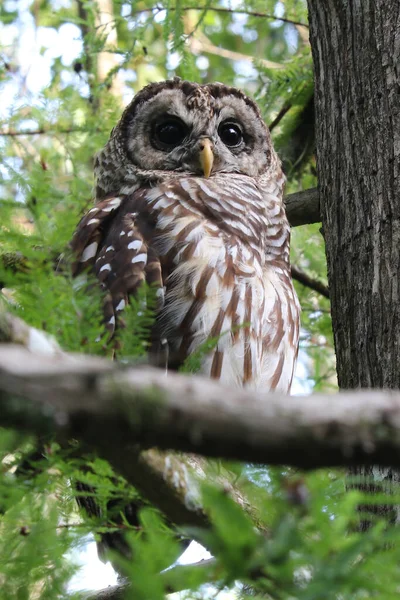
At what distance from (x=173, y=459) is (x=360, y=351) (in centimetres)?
144

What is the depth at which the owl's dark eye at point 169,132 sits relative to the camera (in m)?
4.65

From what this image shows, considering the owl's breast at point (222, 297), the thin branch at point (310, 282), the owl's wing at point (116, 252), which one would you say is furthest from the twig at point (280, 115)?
the owl's wing at point (116, 252)

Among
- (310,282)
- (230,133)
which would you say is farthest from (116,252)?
(310,282)

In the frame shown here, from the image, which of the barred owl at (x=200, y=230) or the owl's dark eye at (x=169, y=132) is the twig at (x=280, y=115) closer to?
the barred owl at (x=200, y=230)

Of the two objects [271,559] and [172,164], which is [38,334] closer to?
[271,559]

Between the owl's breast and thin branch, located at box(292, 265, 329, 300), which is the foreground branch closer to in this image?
the owl's breast

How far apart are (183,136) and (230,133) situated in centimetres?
29

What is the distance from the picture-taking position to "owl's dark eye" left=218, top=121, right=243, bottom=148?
4723 mm

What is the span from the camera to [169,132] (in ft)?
15.3

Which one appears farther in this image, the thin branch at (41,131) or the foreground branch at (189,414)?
the thin branch at (41,131)

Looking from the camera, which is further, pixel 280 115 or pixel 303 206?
pixel 280 115

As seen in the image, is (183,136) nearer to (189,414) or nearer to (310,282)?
(310,282)

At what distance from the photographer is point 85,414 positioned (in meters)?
1.18

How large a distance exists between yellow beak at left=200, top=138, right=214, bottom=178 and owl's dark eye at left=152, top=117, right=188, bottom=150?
0.26 metres
